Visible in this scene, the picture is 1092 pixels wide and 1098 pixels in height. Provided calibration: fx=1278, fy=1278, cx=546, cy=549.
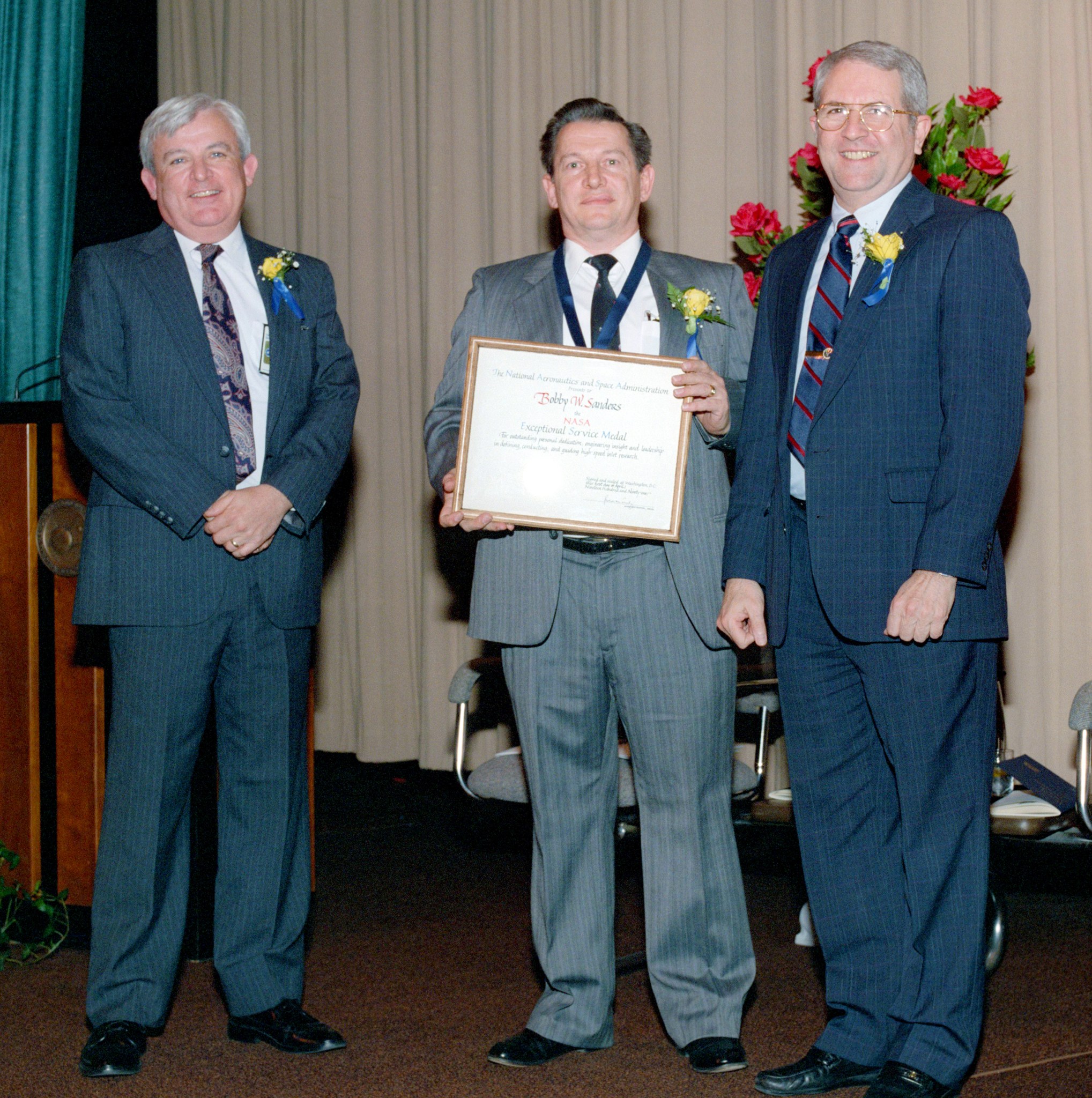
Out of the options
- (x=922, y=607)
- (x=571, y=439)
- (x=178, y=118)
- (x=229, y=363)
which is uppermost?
(x=178, y=118)

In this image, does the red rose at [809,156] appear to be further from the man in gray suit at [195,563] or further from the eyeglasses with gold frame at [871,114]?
the man in gray suit at [195,563]

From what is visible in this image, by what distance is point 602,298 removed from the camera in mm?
2676

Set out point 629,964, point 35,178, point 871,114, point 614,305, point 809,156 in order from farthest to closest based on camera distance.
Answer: point 35,178 → point 809,156 → point 629,964 → point 614,305 → point 871,114

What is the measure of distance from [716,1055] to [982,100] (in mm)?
2626

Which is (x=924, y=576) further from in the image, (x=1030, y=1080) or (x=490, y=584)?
(x=1030, y=1080)

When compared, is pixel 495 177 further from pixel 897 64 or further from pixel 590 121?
pixel 897 64

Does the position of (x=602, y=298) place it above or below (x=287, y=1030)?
above

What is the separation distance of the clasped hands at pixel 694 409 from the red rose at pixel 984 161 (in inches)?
51.4

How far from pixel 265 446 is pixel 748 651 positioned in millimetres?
2066

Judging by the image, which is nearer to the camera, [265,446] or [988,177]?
[265,446]

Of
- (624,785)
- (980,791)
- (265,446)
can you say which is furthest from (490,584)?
(980,791)

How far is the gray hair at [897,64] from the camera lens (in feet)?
7.92

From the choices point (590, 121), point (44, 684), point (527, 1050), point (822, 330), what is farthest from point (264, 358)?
point (527, 1050)

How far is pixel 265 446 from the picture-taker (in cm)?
277
